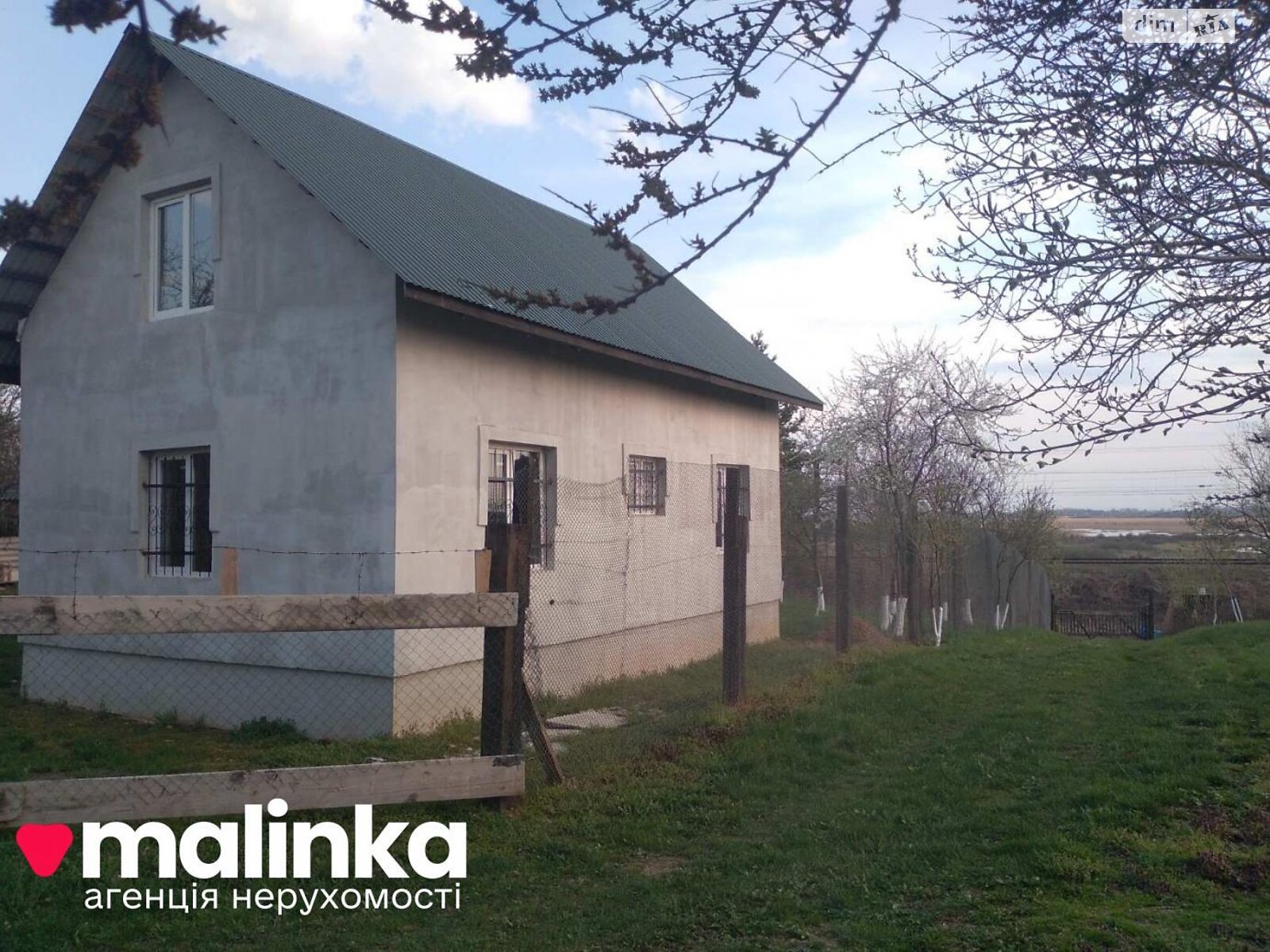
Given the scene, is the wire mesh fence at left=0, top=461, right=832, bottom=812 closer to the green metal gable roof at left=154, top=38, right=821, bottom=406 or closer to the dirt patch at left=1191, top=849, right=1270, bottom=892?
the green metal gable roof at left=154, top=38, right=821, bottom=406

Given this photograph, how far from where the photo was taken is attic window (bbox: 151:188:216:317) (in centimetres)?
1054

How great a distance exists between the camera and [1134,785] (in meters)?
6.21

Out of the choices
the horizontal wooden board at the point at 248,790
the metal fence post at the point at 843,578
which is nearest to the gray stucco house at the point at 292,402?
the metal fence post at the point at 843,578

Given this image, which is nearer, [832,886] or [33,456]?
[832,886]

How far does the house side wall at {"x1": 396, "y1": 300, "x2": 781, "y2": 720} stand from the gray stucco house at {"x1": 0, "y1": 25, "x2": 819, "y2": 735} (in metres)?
0.04

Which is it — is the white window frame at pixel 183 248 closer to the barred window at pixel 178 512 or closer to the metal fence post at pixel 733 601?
the barred window at pixel 178 512

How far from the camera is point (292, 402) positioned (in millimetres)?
9664

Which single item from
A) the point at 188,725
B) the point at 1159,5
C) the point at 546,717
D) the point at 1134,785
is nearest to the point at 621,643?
the point at 546,717

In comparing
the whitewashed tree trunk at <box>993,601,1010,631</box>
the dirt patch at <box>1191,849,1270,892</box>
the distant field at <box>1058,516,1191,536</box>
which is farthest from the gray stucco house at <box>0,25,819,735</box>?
the distant field at <box>1058,516,1191,536</box>

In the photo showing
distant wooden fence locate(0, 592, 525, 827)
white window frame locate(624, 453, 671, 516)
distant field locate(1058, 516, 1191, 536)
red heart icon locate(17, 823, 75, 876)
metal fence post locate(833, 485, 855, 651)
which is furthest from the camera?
distant field locate(1058, 516, 1191, 536)

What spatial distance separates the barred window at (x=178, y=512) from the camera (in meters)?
10.5

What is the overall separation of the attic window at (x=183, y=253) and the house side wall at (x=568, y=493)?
9.12ft

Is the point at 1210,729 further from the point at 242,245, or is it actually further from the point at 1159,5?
the point at 242,245

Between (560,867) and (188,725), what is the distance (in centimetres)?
614
